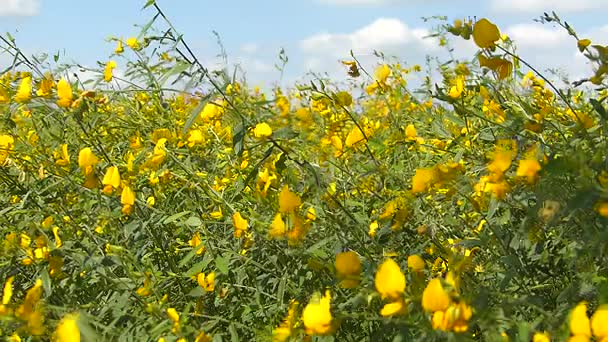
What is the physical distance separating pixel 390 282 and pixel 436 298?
0.10 meters

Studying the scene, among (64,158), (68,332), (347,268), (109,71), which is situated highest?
(109,71)

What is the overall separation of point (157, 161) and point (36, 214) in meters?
0.39

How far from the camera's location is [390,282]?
4.44 feet

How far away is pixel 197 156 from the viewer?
300 centimetres

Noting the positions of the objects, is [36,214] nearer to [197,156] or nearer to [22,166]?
[22,166]

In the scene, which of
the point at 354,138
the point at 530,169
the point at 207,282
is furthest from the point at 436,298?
the point at 354,138

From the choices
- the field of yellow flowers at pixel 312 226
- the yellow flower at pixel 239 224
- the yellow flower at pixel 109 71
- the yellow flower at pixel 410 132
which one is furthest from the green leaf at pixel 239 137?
the yellow flower at pixel 109 71

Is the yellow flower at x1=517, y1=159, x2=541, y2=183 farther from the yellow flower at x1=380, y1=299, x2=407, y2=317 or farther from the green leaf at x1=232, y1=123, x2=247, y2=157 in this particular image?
the green leaf at x1=232, y1=123, x2=247, y2=157

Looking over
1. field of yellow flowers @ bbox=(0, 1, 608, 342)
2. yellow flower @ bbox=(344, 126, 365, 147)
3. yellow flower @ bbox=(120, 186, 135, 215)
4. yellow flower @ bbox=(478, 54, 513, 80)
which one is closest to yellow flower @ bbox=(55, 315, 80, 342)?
field of yellow flowers @ bbox=(0, 1, 608, 342)

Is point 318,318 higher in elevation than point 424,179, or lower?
lower

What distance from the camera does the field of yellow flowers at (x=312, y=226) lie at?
1.51 metres

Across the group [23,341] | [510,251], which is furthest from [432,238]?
[23,341]

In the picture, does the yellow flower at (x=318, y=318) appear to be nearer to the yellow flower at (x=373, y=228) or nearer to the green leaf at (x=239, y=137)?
the green leaf at (x=239, y=137)

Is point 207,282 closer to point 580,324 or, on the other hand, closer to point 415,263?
point 415,263
